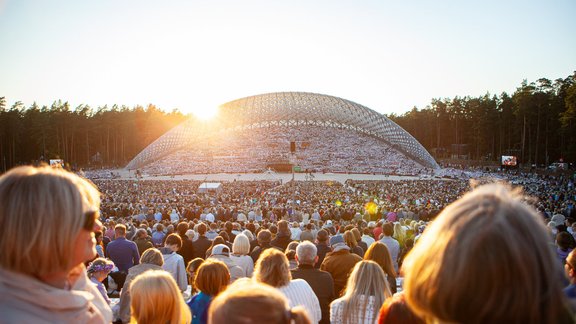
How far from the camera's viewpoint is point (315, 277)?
184 inches

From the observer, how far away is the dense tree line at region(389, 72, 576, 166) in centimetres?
6194

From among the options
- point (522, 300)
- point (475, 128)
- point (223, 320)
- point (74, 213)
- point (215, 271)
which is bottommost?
point (215, 271)

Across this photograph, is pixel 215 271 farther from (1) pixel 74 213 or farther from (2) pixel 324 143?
(2) pixel 324 143

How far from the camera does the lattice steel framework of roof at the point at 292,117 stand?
222ft

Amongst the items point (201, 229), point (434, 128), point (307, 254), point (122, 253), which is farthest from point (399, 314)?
point (434, 128)

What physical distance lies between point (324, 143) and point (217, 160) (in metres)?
17.7

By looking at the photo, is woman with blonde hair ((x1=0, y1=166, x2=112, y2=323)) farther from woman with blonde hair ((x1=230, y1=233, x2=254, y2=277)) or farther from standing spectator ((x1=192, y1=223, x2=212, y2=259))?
standing spectator ((x1=192, y1=223, x2=212, y2=259))

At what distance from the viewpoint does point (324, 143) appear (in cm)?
7200

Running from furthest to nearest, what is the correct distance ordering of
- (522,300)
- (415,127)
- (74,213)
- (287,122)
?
(415,127) < (287,122) < (74,213) < (522,300)

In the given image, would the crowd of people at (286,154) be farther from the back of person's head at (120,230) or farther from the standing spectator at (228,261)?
the standing spectator at (228,261)

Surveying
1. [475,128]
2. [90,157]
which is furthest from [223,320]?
[90,157]

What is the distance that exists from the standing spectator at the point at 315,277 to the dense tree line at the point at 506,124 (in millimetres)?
58503

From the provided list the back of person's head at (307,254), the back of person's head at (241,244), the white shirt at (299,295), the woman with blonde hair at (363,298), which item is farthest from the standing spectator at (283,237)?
the woman with blonde hair at (363,298)

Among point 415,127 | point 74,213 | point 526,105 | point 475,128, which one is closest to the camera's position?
point 74,213
